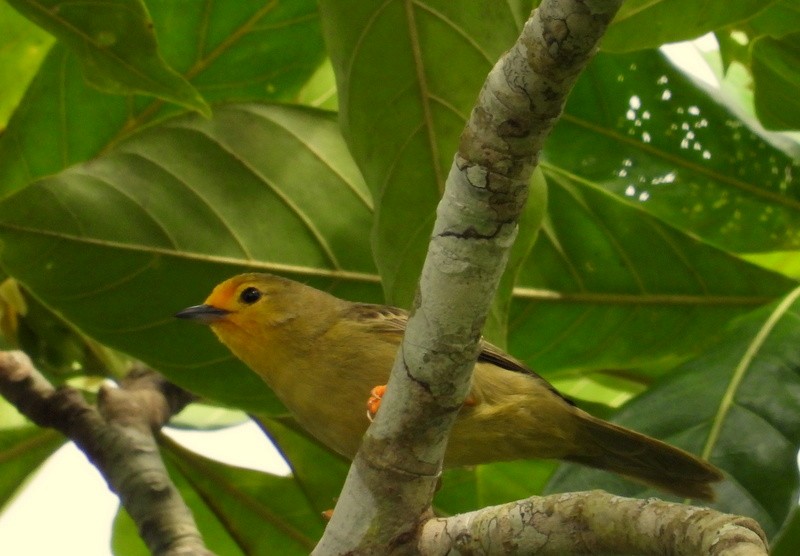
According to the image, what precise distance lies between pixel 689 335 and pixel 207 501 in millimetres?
1600

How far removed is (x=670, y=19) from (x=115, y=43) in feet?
4.59

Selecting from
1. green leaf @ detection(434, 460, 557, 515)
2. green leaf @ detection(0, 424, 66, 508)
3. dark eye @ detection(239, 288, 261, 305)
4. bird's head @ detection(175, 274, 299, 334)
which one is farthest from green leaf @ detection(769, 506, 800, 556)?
green leaf @ detection(0, 424, 66, 508)

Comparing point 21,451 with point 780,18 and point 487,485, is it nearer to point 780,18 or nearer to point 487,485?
point 487,485

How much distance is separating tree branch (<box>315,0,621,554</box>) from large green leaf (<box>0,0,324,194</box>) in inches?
71.5

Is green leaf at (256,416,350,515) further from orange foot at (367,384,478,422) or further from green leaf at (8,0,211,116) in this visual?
green leaf at (8,0,211,116)

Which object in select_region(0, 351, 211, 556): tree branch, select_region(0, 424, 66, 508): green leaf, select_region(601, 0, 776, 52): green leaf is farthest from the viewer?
select_region(0, 424, 66, 508): green leaf

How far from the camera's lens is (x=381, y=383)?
293 cm

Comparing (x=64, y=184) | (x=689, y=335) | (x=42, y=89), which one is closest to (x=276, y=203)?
(x=64, y=184)

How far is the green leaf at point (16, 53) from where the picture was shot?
11.6 feet

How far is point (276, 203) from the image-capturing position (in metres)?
3.11

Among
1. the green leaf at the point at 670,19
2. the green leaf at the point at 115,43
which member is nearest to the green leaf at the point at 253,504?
the green leaf at the point at 115,43

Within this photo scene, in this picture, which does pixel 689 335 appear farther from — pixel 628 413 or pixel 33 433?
pixel 33 433

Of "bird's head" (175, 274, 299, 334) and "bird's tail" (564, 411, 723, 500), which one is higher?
"bird's head" (175, 274, 299, 334)

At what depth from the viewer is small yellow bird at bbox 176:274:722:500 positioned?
9.38ft
